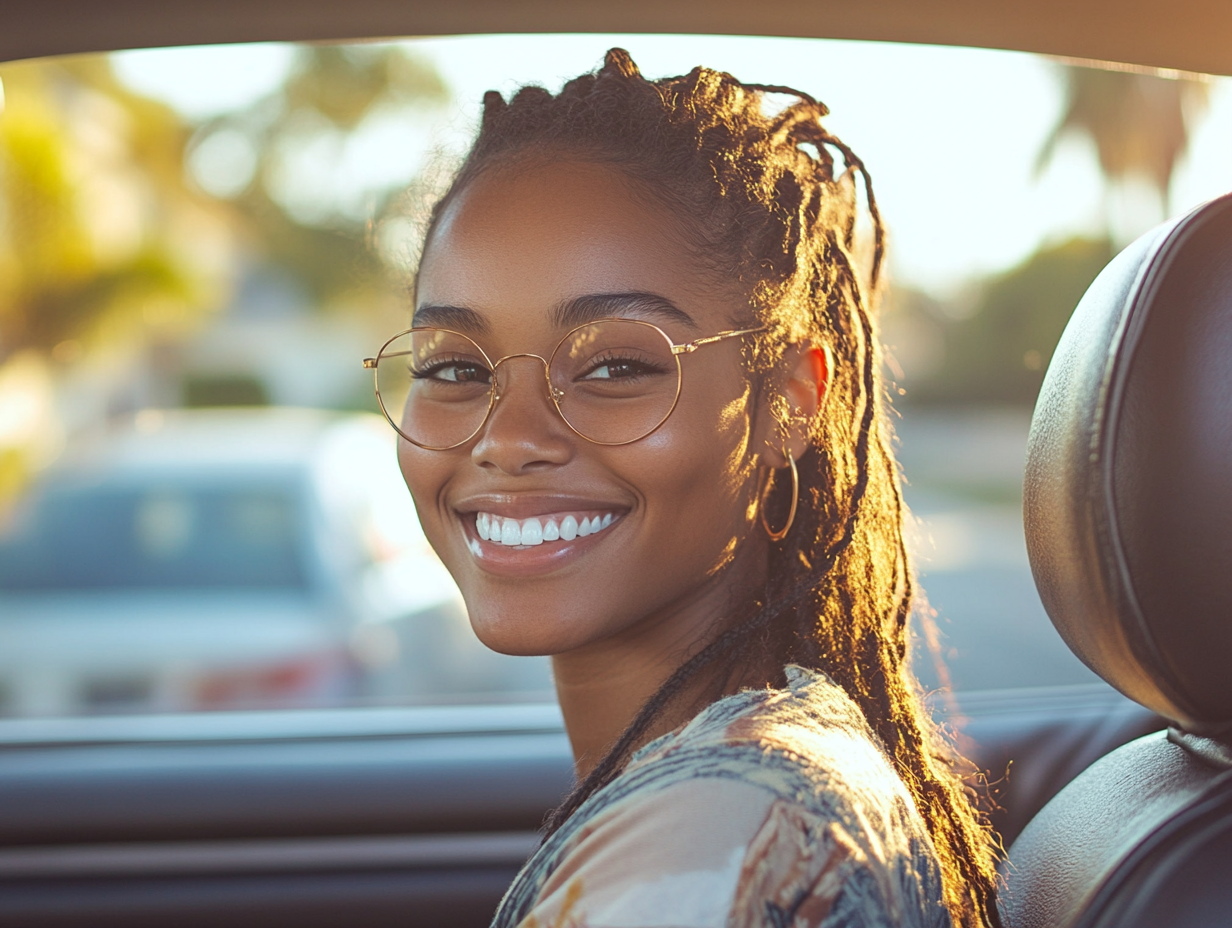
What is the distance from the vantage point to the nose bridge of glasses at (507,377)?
1.50m

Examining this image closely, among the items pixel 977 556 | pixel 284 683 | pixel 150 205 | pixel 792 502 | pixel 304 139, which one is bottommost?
pixel 977 556

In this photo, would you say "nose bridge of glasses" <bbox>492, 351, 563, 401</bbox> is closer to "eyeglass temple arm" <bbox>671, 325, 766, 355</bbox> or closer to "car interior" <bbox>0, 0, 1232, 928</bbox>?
"eyeglass temple arm" <bbox>671, 325, 766, 355</bbox>

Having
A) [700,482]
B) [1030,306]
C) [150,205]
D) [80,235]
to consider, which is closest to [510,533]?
[700,482]

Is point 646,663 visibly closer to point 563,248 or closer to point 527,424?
point 527,424

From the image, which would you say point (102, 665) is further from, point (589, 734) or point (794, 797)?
point (794, 797)

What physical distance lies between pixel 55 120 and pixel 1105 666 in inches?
430

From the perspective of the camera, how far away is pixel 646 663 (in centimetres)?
162

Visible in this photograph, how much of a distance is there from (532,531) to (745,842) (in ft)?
1.93

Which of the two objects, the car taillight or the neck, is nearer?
the neck

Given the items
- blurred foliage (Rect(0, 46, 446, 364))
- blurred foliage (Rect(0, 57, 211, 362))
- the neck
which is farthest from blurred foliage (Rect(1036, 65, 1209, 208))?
blurred foliage (Rect(0, 57, 211, 362))

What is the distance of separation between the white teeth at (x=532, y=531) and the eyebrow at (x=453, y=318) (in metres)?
0.25

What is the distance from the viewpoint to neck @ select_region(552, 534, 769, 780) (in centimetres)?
159

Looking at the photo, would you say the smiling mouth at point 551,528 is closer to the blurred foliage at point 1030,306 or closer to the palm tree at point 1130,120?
the blurred foliage at point 1030,306

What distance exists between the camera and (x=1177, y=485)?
1229mm
